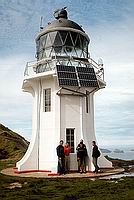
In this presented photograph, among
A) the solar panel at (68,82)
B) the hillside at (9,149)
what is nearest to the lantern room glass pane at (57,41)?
the solar panel at (68,82)

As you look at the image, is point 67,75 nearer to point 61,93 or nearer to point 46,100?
point 61,93

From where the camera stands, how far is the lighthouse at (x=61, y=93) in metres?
18.6

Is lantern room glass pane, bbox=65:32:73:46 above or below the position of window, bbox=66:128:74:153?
→ above

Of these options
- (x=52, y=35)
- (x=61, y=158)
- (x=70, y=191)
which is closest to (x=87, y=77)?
(x=52, y=35)

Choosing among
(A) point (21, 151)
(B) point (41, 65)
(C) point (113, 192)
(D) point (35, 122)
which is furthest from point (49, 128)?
(A) point (21, 151)

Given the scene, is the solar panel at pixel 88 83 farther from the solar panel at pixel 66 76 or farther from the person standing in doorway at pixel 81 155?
the person standing in doorway at pixel 81 155

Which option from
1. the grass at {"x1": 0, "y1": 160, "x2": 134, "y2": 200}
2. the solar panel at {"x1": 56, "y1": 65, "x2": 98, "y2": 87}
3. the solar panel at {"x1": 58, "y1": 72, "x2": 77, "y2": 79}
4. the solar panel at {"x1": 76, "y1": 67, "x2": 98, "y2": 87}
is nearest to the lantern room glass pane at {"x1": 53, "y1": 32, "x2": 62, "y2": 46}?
the solar panel at {"x1": 56, "y1": 65, "x2": 98, "y2": 87}

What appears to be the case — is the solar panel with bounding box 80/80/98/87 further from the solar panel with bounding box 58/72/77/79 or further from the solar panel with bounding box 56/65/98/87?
the solar panel with bounding box 58/72/77/79

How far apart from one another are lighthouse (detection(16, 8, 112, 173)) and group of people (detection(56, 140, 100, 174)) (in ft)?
1.23

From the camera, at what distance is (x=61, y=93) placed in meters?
18.9

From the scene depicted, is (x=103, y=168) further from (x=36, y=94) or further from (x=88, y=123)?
(x=36, y=94)

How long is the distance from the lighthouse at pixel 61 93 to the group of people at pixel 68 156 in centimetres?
37

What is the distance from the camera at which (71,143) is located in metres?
18.9

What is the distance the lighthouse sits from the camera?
1864cm
